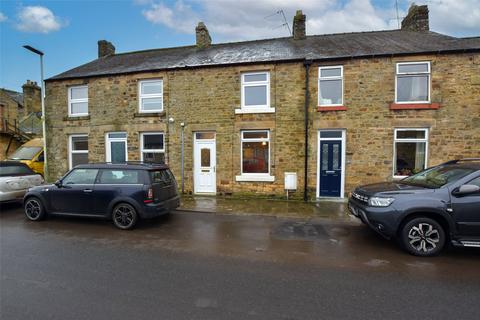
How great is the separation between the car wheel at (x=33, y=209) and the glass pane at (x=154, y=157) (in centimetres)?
462

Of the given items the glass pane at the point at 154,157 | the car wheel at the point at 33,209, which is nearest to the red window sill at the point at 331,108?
the glass pane at the point at 154,157

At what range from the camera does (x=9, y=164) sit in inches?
324

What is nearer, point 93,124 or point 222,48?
point 93,124

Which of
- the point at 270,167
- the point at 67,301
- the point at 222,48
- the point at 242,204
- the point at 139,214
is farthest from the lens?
the point at 222,48

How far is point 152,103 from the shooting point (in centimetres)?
1102

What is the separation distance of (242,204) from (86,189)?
4814mm

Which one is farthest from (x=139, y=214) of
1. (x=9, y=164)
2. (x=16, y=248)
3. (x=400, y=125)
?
(x=400, y=125)

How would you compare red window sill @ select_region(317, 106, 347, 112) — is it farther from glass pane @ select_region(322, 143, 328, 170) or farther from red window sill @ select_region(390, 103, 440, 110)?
red window sill @ select_region(390, 103, 440, 110)

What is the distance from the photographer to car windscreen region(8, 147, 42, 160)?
12.9 metres

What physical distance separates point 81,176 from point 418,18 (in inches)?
594

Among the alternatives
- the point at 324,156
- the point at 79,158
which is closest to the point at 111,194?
the point at 324,156

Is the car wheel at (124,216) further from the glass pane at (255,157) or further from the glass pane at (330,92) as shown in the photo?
the glass pane at (330,92)

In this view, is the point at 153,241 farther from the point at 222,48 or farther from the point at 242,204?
the point at 222,48

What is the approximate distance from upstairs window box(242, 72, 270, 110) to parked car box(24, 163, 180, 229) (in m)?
4.85
